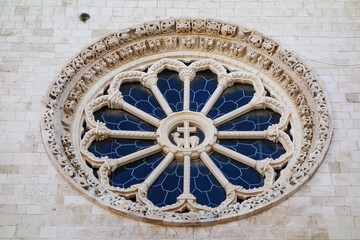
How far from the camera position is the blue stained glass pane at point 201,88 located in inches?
698

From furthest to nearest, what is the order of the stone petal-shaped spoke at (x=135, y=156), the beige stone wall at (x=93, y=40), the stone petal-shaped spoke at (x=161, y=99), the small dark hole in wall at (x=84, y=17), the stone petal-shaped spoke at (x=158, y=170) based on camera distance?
the small dark hole in wall at (x=84, y=17) → the stone petal-shaped spoke at (x=161, y=99) → the stone petal-shaped spoke at (x=135, y=156) → the stone petal-shaped spoke at (x=158, y=170) → the beige stone wall at (x=93, y=40)

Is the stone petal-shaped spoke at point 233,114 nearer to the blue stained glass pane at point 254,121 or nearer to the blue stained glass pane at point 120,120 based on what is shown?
the blue stained glass pane at point 254,121

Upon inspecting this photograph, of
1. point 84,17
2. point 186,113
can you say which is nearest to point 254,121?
point 186,113

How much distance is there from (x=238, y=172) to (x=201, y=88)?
199 cm

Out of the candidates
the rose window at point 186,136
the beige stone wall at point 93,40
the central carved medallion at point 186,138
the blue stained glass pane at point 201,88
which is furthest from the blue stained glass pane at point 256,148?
the beige stone wall at point 93,40

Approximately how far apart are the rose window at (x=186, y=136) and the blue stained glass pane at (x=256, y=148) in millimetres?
16

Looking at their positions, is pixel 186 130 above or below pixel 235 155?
above

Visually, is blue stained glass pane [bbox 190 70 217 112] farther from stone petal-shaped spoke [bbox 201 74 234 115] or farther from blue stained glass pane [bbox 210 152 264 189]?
blue stained glass pane [bbox 210 152 264 189]

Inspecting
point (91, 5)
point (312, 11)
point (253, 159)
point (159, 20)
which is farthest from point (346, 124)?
point (91, 5)

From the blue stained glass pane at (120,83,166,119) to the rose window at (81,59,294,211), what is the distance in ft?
0.05

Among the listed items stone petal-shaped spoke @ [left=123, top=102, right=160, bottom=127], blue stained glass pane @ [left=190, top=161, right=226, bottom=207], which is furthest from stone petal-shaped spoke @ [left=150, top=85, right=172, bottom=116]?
blue stained glass pane @ [left=190, top=161, right=226, bottom=207]

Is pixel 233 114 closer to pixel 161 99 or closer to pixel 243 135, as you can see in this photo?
pixel 243 135

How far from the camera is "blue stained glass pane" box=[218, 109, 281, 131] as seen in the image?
57.0 ft

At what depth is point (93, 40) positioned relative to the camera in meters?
18.0
